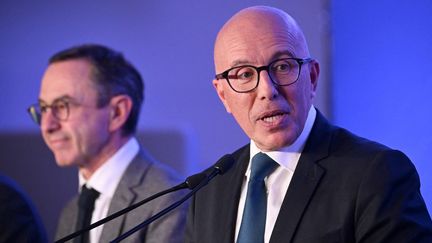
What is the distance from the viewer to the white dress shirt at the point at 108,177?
2707 mm

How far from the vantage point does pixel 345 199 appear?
1719 millimetres

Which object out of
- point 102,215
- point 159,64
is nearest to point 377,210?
point 102,215

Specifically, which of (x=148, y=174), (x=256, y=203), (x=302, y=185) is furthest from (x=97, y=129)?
(x=302, y=185)

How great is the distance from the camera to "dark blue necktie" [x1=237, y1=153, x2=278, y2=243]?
1845 millimetres

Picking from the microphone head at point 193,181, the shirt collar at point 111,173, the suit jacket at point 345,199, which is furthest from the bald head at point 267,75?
the shirt collar at point 111,173

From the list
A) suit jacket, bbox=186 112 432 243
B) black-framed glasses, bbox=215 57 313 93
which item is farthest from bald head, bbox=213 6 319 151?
suit jacket, bbox=186 112 432 243

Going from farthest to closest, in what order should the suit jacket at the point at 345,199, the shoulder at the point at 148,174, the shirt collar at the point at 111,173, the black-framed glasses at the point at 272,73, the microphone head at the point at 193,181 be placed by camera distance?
1. the shirt collar at the point at 111,173
2. the shoulder at the point at 148,174
3. the black-framed glasses at the point at 272,73
4. the microphone head at the point at 193,181
5. the suit jacket at the point at 345,199

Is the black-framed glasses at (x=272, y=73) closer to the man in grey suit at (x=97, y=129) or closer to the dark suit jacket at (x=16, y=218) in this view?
the man in grey suit at (x=97, y=129)

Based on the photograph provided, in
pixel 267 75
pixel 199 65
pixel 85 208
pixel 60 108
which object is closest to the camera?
pixel 267 75

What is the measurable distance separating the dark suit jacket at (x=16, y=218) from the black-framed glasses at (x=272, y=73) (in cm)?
103

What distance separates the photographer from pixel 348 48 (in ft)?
8.73

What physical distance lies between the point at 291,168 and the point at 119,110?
1152 mm

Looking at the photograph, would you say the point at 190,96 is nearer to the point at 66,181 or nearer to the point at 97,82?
the point at 97,82

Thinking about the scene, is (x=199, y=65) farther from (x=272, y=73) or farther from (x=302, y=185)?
(x=302, y=185)
